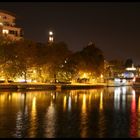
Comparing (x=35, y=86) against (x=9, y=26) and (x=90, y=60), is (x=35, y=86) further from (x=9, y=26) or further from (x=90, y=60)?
(x=90, y=60)

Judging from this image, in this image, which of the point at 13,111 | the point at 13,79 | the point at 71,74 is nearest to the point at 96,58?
A: the point at 71,74

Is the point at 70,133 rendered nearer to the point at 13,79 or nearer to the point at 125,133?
the point at 125,133

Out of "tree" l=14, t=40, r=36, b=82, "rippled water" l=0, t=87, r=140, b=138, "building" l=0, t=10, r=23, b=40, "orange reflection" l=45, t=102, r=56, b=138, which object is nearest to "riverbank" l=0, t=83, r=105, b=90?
"tree" l=14, t=40, r=36, b=82

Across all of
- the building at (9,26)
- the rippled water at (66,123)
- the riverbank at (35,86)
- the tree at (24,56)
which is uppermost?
the building at (9,26)

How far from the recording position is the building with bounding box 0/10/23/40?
315 feet

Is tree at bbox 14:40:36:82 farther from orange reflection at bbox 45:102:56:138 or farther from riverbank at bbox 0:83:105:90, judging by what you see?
orange reflection at bbox 45:102:56:138

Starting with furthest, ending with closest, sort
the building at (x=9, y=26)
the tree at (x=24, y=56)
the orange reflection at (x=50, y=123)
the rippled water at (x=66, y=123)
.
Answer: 1. the building at (x=9, y=26)
2. the tree at (x=24, y=56)
3. the rippled water at (x=66, y=123)
4. the orange reflection at (x=50, y=123)

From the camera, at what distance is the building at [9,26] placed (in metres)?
96.1

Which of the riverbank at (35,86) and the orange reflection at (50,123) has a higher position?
the riverbank at (35,86)

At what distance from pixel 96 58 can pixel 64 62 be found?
20.8 m

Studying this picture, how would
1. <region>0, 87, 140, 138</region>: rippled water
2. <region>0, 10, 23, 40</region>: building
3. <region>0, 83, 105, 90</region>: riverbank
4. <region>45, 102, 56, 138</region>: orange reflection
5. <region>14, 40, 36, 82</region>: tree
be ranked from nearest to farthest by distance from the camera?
<region>45, 102, 56, 138</region>: orange reflection, <region>0, 87, 140, 138</region>: rippled water, <region>0, 83, 105, 90</region>: riverbank, <region>14, 40, 36, 82</region>: tree, <region>0, 10, 23, 40</region>: building

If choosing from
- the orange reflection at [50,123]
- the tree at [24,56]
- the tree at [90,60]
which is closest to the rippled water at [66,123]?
the orange reflection at [50,123]

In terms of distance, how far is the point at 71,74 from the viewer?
8900 cm

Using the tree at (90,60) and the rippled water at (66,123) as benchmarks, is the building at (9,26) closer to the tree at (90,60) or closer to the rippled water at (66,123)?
the tree at (90,60)
